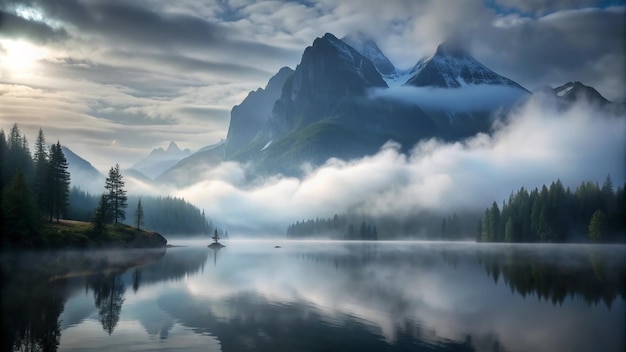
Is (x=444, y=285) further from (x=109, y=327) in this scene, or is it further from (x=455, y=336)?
(x=109, y=327)

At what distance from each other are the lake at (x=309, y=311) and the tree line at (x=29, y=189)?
23601 millimetres

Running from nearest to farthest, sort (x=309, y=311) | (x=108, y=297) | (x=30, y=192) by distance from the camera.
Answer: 1. (x=309, y=311)
2. (x=108, y=297)
3. (x=30, y=192)

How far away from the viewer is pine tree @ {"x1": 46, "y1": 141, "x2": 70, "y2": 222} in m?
129

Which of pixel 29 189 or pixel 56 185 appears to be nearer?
pixel 29 189

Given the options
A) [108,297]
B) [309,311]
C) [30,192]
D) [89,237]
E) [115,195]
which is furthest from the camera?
[115,195]

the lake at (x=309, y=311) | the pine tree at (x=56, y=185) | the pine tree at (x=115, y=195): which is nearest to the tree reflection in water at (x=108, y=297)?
the lake at (x=309, y=311)

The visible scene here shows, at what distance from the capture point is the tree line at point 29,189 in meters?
97.1

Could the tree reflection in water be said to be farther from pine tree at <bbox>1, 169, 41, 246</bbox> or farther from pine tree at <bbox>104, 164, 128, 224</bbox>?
pine tree at <bbox>104, 164, 128, 224</bbox>

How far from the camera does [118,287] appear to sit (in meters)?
60.2

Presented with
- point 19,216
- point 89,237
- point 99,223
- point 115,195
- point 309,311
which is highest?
point 115,195

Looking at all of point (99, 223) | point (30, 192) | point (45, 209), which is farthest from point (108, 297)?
point (45, 209)

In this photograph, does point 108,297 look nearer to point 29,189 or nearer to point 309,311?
point 309,311

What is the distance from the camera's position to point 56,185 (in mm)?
131875

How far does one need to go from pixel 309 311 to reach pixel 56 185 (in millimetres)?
107936
